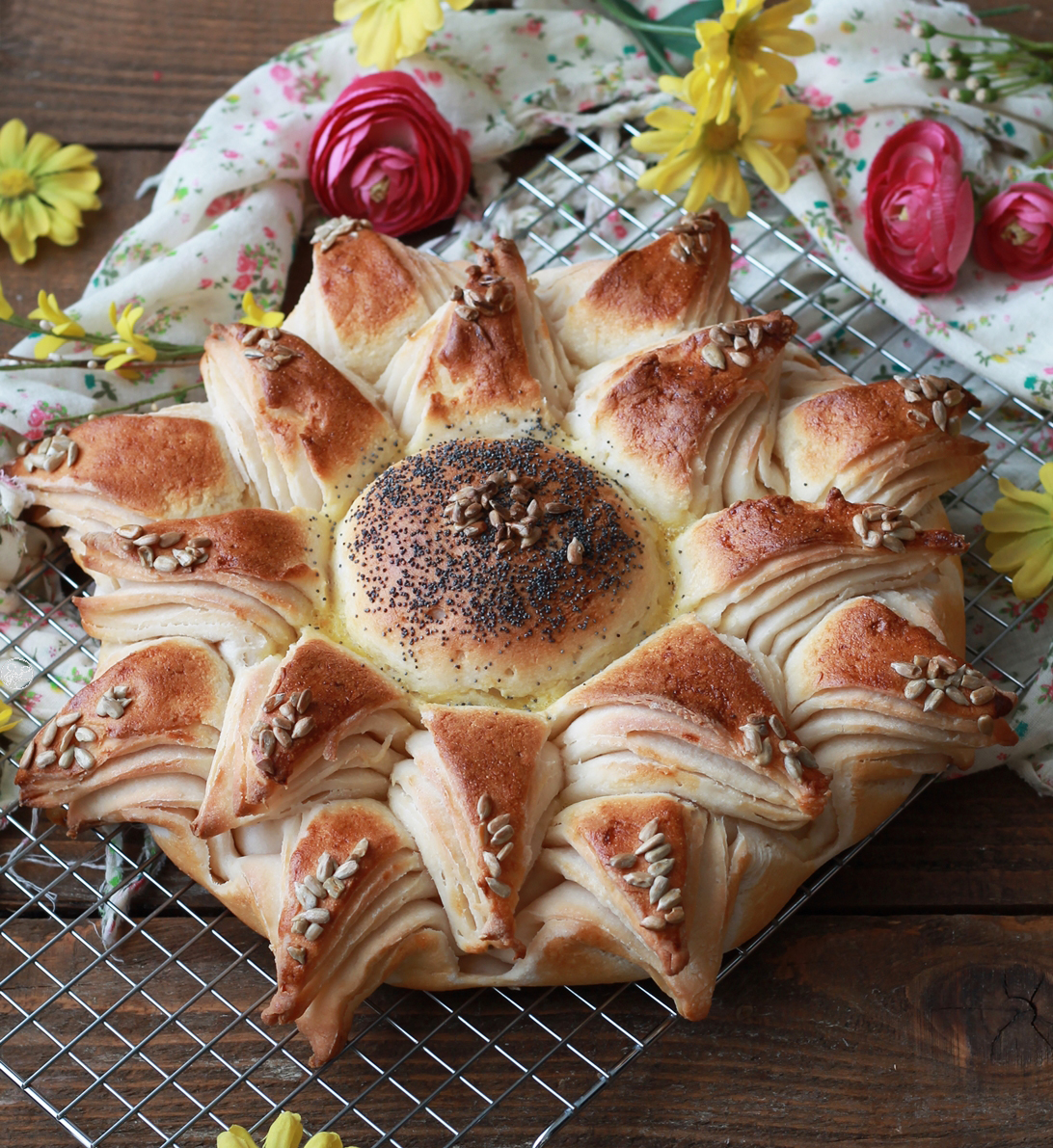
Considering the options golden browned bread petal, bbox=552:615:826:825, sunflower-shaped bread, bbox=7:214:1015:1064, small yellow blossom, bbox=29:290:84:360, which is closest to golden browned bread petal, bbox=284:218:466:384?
sunflower-shaped bread, bbox=7:214:1015:1064

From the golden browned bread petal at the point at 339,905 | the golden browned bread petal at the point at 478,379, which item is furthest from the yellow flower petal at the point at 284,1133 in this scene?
the golden browned bread petal at the point at 478,379

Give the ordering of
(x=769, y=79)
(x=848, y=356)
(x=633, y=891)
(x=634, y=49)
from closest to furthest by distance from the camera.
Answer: (x=633, y=891) < (x=769, y=79) < (x=848, y=356) < (x=634, y=49)

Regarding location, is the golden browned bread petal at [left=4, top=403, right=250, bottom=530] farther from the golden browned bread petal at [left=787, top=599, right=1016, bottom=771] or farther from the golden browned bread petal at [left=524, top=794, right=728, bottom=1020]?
the golden browned bread petal at [left=787, top=599, right=1016, bottom=771]

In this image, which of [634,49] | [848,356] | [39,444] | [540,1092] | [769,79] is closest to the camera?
[540,1092]

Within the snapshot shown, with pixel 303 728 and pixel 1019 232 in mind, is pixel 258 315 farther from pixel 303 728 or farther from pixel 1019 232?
pixel 1019 232

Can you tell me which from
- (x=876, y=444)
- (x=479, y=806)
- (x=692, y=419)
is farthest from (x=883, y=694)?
(x=479, y=806)

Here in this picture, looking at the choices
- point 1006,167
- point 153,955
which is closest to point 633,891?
point 153,955

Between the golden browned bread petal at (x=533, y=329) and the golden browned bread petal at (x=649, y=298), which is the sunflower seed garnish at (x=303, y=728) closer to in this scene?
the golden browned bread petal at (x=533, y=329)

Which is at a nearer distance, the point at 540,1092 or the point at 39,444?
the point at 540,1092

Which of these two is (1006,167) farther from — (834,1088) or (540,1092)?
(540,1092)
